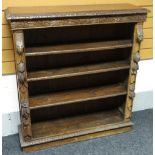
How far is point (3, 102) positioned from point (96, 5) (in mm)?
926

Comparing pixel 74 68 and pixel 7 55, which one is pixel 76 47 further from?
pixel 7 55

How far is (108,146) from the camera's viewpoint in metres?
1.91

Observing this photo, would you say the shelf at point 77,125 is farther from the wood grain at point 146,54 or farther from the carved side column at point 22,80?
the wood grain at point 146,54

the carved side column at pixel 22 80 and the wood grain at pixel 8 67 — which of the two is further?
the wood grain at pixel 8 67

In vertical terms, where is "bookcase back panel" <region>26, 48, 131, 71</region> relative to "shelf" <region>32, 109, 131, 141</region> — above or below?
above

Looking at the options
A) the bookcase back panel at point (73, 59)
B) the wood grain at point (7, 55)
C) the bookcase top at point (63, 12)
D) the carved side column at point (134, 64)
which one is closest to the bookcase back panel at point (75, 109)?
the carved side column at point (134, 64)

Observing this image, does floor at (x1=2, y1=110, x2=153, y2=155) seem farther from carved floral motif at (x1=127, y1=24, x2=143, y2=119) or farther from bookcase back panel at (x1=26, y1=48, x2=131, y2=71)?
bookcase back panel at (x1=26, y1=48, x2=131, y2=71)

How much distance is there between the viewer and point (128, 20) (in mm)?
1647

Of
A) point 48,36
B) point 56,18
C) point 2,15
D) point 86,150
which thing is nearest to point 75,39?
point 48,36

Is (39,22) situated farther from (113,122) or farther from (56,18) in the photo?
(113,122)

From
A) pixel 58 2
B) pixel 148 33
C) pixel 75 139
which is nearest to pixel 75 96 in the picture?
pixel 75 139

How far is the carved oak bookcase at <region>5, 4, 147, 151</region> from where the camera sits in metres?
1.57

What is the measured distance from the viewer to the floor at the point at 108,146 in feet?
6.08

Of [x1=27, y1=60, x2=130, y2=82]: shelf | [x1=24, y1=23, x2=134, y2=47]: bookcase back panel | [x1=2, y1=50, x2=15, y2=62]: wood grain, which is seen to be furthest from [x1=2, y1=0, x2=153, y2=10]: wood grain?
[x1=27, y1=60, x2=130, y2=82]: shelf
